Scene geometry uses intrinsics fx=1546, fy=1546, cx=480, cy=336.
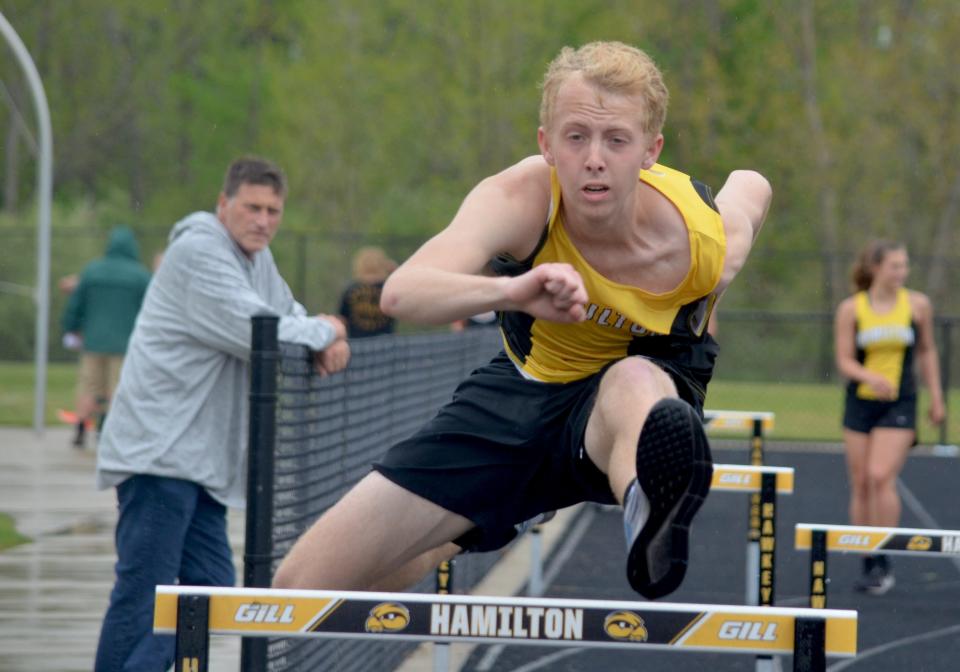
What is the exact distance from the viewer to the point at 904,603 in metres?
9.92

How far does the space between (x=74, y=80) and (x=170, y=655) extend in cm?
4033

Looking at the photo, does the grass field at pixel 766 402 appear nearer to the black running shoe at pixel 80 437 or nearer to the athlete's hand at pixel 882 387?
the black running shoe at pixel 80 437

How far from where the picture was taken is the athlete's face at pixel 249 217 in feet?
20.3

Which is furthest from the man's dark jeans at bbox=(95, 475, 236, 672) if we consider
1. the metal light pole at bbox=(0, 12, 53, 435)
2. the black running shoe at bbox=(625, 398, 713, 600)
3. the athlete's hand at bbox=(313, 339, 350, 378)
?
the metal light pole at bbox=(0, 12, 53, 435)

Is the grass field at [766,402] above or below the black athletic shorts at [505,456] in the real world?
below

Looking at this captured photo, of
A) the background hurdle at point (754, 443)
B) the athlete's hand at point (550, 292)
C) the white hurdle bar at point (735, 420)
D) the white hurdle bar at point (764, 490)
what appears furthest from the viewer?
the white hurdle bar at point (735, 420)

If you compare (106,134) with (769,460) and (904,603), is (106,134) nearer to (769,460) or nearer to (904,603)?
(769,460)

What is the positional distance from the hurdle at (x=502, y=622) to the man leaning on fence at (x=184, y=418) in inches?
98.5

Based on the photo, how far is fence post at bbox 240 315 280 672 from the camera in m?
5.12

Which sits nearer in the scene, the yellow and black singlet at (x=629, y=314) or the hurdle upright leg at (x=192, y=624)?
the hurdle upright leg at (x=192, y=624)

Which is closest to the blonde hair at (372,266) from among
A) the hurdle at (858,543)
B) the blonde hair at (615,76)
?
the hurdle at (858,543)

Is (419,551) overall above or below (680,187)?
below

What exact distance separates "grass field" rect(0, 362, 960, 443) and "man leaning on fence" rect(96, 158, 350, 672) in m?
14.4

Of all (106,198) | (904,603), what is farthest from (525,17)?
(904,603)
